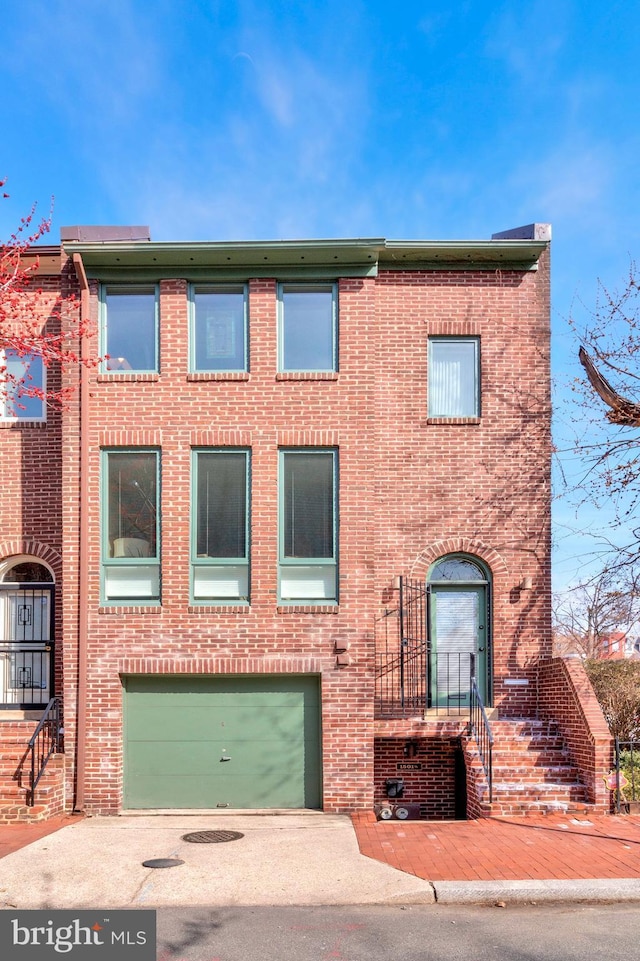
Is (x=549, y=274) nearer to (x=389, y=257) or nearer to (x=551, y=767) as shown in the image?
(x=389, y=257)

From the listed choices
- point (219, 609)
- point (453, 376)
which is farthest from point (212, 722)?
point (453, 376)

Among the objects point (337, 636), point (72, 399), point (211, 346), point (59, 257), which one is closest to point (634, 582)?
point (337, 636)

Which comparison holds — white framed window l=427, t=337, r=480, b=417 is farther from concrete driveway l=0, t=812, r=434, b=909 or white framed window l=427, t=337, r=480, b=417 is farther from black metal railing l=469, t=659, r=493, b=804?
concrete driveway l=0, t=812, r=434, b=909

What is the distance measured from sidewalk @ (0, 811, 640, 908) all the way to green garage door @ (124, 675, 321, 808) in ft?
2.08

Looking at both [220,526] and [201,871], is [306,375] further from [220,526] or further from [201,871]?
[201,871]

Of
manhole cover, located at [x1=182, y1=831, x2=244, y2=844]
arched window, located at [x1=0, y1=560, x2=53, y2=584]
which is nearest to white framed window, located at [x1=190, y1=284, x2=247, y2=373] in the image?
arched window, located at [x1=0, y1=560, x2=53, y2=584]

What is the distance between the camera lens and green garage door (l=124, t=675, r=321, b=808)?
458 inches

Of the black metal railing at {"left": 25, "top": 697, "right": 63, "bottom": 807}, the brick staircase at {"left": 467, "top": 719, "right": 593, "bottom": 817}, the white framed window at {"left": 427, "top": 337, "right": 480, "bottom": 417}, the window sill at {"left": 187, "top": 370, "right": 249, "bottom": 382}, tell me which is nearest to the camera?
the brick staircase at {"left": 467, "top": 719, "right": 593, "bottom": 817}

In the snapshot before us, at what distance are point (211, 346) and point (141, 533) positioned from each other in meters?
2.79

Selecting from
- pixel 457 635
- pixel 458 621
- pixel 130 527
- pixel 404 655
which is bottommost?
pixel 404 655

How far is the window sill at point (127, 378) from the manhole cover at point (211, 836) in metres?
5.89

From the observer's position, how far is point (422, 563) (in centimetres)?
1275

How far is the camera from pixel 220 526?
11992 millimetres

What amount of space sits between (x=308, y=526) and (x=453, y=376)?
3.27m
